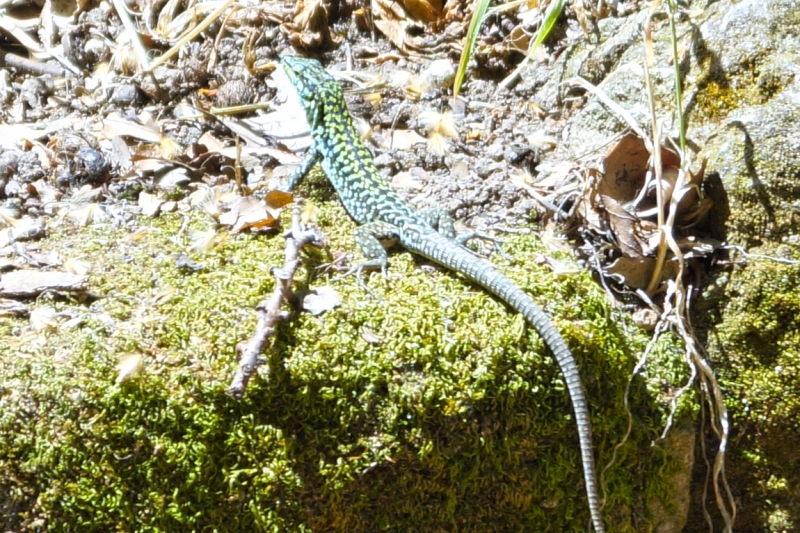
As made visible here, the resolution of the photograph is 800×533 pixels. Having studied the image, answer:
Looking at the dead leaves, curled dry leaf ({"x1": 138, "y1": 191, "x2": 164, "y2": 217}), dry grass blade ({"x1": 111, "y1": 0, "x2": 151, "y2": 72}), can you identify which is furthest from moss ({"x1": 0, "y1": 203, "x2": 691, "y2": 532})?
dry grass blade ({"x1": 111, "y1": 0, "x2": 151, "y2": 72})

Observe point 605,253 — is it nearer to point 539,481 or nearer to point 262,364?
point 539,481

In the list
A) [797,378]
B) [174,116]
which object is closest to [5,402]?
[174,116]

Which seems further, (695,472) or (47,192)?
(47,192)


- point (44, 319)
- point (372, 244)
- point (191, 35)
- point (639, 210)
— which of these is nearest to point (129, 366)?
point (44, 319)

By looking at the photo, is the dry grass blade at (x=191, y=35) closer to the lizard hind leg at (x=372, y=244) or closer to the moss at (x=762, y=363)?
the lizard hind leg at (x=372, y=244)

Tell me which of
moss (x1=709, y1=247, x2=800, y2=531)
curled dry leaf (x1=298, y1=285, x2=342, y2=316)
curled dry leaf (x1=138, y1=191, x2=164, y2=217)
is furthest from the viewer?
curled dry leaf (x1=138, y1=191, x2=164, y2=217)

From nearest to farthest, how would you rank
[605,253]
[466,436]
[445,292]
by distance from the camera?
1. [466,436]
2. [445,292]
3. [605,253]

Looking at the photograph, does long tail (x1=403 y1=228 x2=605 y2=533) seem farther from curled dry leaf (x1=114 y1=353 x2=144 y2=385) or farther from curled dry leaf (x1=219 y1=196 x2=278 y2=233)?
curled dry leaf (x1=114 y1=353 x2=144 y2=385)
